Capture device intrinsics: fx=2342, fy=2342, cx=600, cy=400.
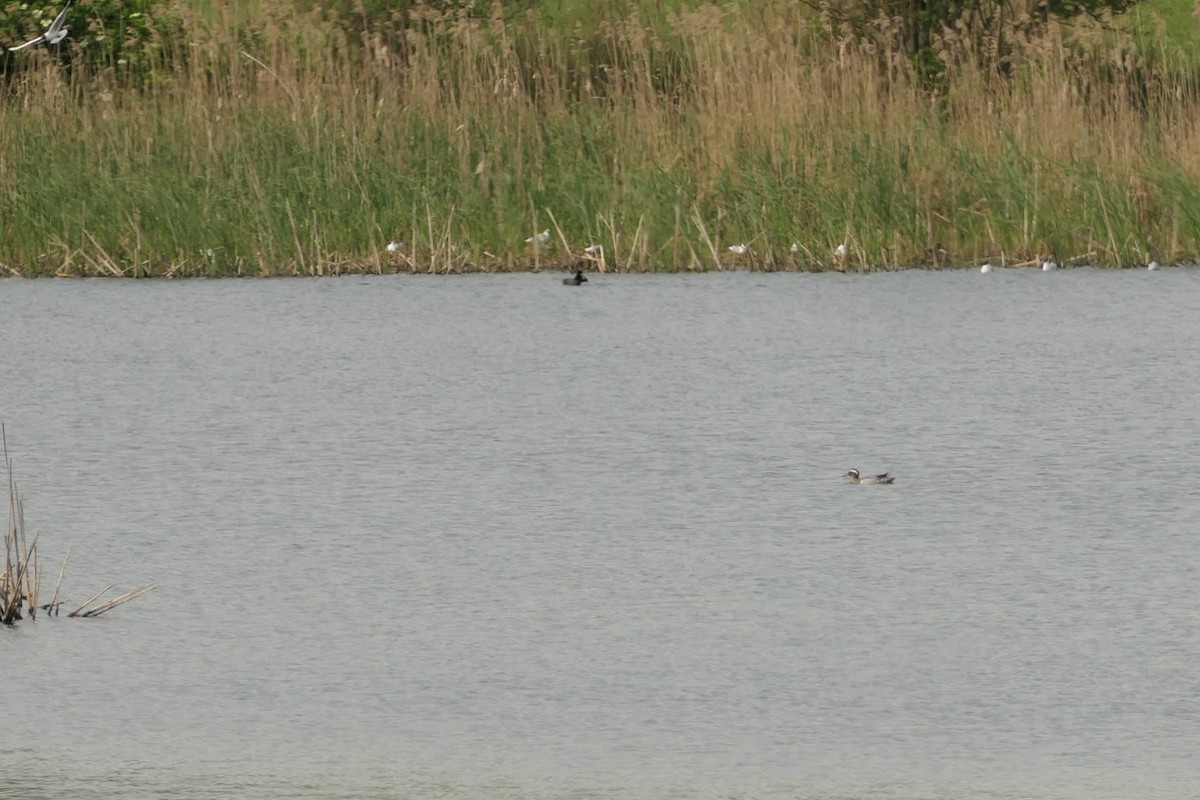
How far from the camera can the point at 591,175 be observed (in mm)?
11609

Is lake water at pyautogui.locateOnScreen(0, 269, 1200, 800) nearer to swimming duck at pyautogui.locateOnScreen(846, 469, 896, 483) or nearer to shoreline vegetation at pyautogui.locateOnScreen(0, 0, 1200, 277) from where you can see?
swimming duck at pyautogui.locateOnScreen(846, 469, 896, 483)

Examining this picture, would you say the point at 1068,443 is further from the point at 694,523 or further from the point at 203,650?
the point at 203,650

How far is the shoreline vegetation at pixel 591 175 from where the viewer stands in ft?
36.1

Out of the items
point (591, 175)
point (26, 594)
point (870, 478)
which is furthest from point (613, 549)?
point (591, 175)

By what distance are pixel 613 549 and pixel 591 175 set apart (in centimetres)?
616

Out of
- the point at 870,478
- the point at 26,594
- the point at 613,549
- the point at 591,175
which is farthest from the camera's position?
the point at 591,175

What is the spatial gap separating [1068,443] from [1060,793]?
126 inches

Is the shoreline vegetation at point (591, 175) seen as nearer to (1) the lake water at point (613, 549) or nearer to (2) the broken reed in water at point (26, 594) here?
(1) the lake water at point (613, 549)

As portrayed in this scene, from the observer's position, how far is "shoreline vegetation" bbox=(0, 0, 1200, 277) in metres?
11.0

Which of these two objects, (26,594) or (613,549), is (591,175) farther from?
(26,594)

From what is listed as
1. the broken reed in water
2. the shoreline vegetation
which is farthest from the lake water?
the shoreline vegetation

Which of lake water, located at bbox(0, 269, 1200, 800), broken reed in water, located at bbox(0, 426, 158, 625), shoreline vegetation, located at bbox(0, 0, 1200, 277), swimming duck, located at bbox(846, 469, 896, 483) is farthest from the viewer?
shoreline vegetation, located at bbox(0, 0, 1200, 277)

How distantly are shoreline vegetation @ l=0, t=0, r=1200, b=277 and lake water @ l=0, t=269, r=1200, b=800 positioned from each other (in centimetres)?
121

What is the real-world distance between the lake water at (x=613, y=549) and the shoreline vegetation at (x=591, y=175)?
1213 mm
